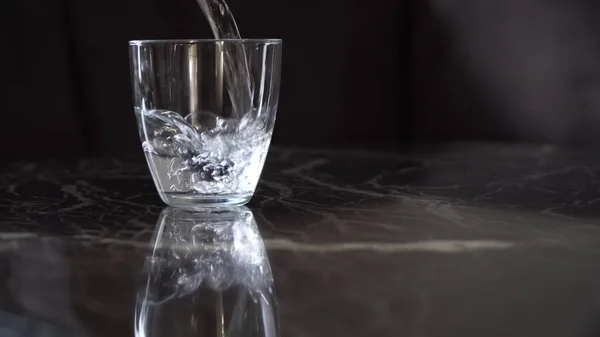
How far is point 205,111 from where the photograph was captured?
0.64 meters

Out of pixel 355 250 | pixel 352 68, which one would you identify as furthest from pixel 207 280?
pixel 352 68

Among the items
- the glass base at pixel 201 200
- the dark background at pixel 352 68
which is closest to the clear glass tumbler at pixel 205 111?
the glass base at pixel 201 200

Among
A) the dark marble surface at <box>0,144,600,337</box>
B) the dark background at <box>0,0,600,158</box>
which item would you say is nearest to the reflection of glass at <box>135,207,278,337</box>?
the dark marble surface at <box>0,144,600,337</box>

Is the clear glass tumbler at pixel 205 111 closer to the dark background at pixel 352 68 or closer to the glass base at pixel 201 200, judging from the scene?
the glass base at pixel 201 200

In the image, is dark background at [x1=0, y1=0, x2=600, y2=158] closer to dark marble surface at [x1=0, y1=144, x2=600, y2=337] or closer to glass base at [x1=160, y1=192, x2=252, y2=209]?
dark marble surface at [x1=0, y1=144, x2=600, y2=337]

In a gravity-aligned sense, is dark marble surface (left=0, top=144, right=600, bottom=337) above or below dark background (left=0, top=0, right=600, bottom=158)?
below

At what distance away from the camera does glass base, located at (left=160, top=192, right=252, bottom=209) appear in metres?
0.67

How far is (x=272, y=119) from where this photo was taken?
69 cm

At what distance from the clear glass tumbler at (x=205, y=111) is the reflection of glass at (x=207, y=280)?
3cm

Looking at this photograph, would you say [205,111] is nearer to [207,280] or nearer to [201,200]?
[201,200]

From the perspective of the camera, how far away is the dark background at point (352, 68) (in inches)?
54.1

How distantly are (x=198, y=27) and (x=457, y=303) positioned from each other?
1.08 metres

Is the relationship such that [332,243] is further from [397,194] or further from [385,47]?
[385,47]

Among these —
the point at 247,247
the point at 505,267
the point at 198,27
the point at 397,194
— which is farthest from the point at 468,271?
the point at 198,27
